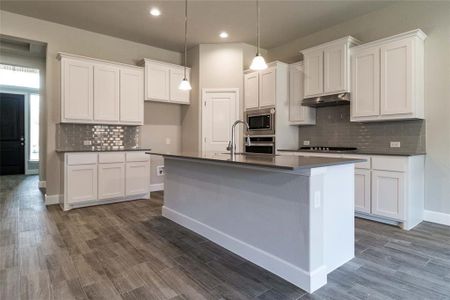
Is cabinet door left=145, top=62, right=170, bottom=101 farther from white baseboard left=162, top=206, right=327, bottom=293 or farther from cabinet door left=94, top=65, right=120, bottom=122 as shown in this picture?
white baseboard left=162, top=206, right=327, bottom=293

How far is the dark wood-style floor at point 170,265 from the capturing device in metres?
1.92

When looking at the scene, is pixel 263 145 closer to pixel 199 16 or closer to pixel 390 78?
pixel 390 78

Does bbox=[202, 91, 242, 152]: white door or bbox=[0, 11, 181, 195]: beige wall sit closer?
bbox=[0, 11, 181, 195]: beige wall

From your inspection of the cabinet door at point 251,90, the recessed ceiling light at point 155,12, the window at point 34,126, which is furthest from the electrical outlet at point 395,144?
the window at point 34,126

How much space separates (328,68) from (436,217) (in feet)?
8.28

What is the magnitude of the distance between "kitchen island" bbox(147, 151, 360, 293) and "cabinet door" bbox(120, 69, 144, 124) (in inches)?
99.2

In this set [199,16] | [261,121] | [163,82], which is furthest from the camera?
[163,82]

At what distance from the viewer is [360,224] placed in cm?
346

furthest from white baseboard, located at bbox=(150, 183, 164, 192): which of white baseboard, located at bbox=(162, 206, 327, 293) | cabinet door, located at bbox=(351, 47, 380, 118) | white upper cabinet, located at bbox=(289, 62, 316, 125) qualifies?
cabinet door, located at bbox=(351, 47, 380, 118)

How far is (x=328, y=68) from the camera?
416 centimetres

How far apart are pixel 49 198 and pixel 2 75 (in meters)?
5.03

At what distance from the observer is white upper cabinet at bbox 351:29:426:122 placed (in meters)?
3.35

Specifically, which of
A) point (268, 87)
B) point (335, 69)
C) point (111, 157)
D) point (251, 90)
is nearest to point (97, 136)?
point (111, 157)

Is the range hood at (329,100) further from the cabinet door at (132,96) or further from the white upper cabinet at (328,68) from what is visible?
the cabinet door at (132,96)
